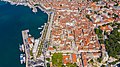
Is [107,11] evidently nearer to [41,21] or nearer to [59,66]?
[41,21]

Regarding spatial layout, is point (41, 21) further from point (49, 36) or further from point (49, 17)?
point (49, 36)

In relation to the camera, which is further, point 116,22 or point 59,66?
point 116,22

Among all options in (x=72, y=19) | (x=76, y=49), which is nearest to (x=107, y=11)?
(x=72, y=19)

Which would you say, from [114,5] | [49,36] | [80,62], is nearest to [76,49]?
[80,62]

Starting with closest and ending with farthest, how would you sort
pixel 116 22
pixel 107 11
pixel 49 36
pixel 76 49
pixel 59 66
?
pixel 59 66
pixel 76 49
pixel 49 36
pixel 116 22
pixel 107 11

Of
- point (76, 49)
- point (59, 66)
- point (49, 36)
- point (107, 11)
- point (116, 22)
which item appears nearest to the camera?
point (59, 66)

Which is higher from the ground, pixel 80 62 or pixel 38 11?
pixel 38 11
